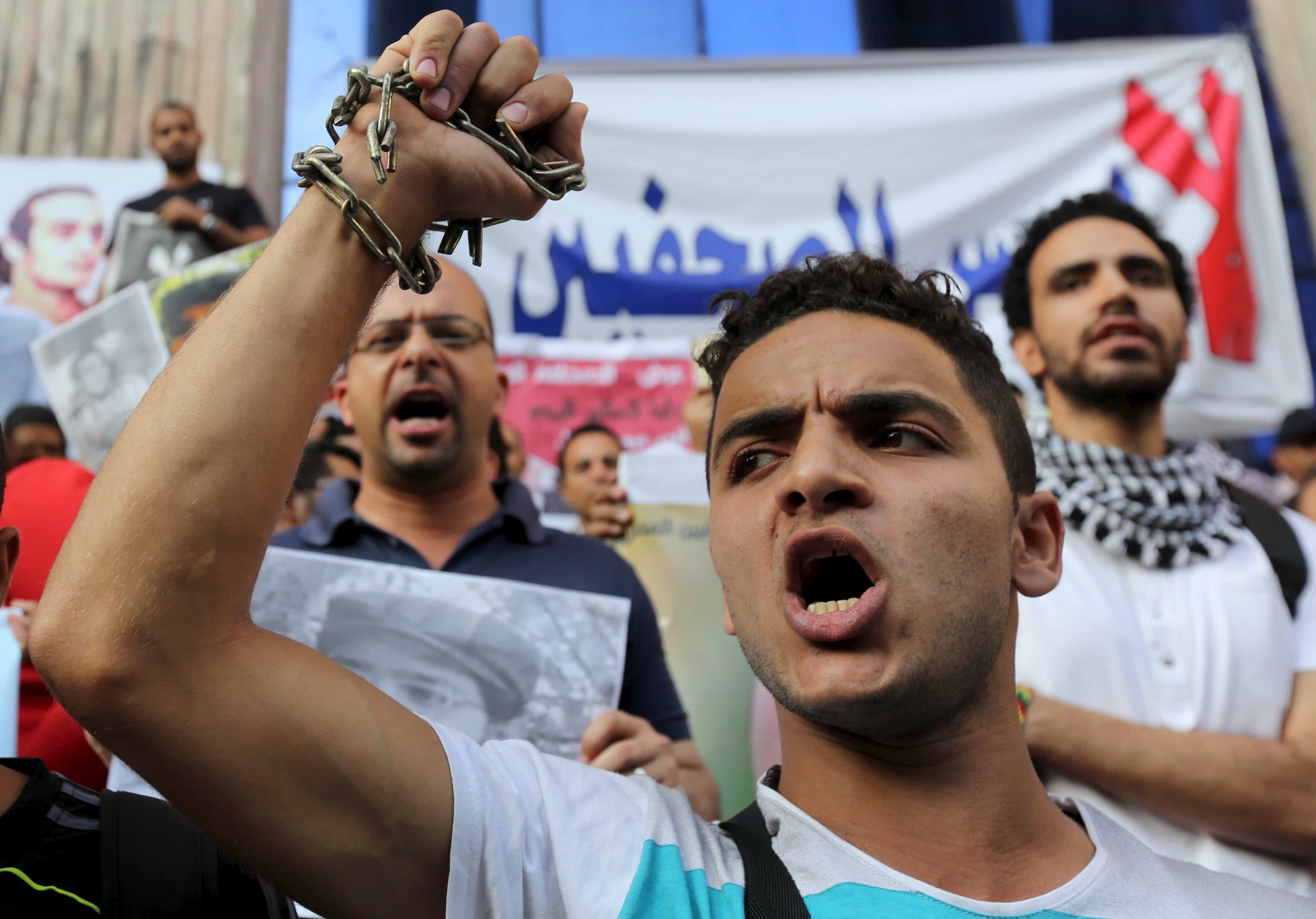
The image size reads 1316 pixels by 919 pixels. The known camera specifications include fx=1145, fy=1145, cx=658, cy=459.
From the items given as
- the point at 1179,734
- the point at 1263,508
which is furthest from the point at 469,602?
the point at 1263,508

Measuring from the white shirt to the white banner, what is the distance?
1.79 meters

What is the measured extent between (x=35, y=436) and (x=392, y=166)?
96.6 inches

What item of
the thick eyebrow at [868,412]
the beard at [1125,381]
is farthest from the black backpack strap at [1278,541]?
the thick eyebrow at [868,412]

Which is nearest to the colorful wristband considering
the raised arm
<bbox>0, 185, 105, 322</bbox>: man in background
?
the raised arm

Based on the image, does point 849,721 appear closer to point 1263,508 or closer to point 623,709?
point 623,709

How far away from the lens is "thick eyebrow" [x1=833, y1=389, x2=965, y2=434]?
1.51 meters

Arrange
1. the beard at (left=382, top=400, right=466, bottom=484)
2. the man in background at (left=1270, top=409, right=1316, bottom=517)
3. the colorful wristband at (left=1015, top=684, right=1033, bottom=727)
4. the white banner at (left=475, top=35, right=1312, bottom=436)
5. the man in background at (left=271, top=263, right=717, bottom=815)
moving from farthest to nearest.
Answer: the white banner at (left=475, top=35, right=1312, bottom=436) → the man in background at (left=1270, top=409, right=1316, bottom=517) → the beard at (left=382, top=400, right=466, bottom=484) → the man in background at (left=271, top=263, right=717, bottom=815) → the colorful wristband at (left=1015, top=684, right=1033, bottom=727)

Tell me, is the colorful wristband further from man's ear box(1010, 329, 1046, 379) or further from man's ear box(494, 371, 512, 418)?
man's ear box(494, 371, 512, 418)

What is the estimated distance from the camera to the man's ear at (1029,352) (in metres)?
2.84

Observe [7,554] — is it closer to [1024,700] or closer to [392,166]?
[392,166]

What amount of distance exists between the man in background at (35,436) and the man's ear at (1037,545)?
2.61 m

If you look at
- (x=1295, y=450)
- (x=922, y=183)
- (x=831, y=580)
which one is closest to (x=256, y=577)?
(x=831, y=580)

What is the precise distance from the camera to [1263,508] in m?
2.45

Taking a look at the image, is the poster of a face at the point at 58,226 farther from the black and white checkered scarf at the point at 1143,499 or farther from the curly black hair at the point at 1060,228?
the black and white checkered scarf at the point at 1143,499
